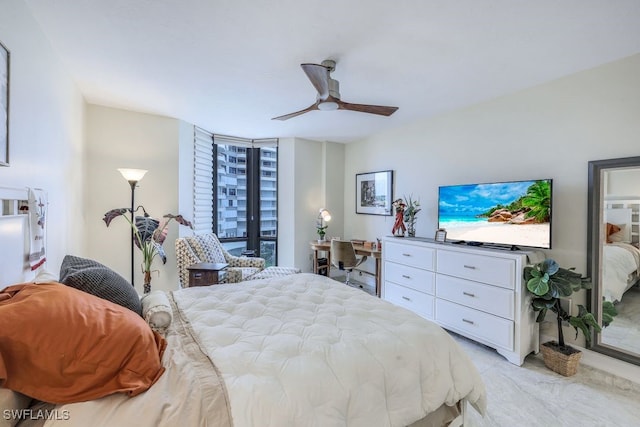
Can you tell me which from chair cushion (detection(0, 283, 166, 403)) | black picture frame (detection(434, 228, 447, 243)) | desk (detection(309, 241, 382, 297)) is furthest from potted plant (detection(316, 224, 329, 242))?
chair cushion (detection(0, 283, 166, 403))

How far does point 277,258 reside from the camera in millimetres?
4836

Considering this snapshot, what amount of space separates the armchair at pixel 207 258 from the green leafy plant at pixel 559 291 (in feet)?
8.99

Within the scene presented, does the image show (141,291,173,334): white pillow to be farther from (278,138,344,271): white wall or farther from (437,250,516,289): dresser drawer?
(278,138,344,271): white wall

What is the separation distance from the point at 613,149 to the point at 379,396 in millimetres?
2670

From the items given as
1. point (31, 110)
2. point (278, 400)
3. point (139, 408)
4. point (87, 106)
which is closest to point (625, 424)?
point (278, 400)

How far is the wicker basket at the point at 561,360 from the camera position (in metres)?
2.17

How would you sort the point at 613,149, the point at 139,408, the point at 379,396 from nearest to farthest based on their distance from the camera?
the point at 139,408 → the point at 379,396 → the point at 613,149

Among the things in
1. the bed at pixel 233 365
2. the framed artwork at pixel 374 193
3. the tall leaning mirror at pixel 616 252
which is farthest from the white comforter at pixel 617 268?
the framed artwork at pixel 374 193

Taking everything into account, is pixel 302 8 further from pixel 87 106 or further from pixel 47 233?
pixel 87 106

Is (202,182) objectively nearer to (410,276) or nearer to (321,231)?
(321,231)

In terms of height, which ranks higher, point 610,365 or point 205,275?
point 205,275

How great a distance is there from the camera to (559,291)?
2170 millimetres

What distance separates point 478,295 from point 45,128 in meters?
3.66

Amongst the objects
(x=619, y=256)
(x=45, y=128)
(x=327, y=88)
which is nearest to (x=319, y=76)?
(x=327, y=88)
